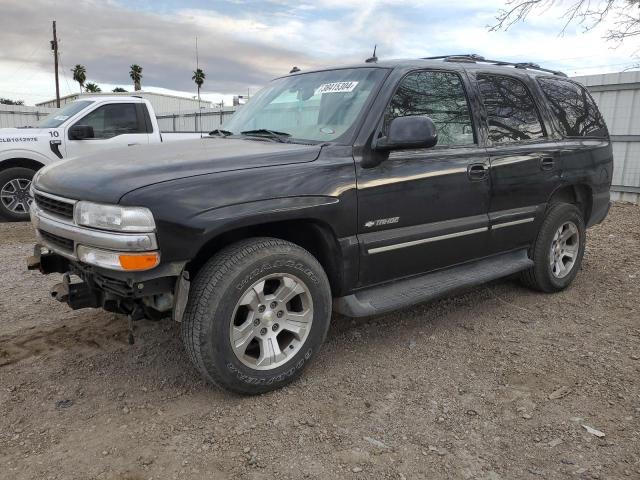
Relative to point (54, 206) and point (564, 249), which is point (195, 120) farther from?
point (54, 206)

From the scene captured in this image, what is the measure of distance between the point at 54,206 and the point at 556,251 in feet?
13.4

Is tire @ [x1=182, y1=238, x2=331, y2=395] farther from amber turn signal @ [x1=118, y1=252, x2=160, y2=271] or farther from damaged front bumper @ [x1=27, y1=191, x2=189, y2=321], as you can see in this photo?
amber turn signal @ [x1=118, y1=252, x2=160, y2=271]

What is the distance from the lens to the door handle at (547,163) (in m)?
4.29

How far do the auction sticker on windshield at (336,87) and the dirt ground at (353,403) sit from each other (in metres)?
1.75

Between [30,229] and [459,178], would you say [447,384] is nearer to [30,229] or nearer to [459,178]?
[459,178]

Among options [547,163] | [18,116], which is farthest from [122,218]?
[18,116]

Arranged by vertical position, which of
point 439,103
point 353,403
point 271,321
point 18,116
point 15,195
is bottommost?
point 353,403

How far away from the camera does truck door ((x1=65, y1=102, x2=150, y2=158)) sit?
8055 mm

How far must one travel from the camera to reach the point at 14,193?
7.82m

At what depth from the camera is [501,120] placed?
4.10 metres

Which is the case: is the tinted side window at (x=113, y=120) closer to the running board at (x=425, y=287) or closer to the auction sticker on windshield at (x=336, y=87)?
the auction sticker on windshield at (x=336, y=87)

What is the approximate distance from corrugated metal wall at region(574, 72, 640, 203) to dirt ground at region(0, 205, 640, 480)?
6.06 meters

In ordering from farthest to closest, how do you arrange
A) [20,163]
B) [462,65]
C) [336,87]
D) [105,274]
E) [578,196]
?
1. [20,163]
2. [578,196]
3. [462,65]
4. [336,87]
5. [105,274]

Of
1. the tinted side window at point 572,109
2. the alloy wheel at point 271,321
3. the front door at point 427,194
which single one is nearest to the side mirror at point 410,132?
Result: the front door at point 427,194
